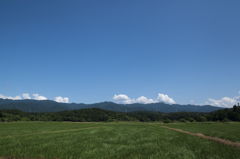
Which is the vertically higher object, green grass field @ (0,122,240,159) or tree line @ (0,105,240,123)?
green grass field @ (0,122,240,159)

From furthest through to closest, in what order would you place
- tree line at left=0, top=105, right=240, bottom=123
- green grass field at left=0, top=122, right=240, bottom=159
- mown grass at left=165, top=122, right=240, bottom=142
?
tree line at left=0, top=105, right=240, bottom=123
mown grass at left=165, top=122, right=240, bottom=142
green grass field at left=0, top=122, right=240, bottom=159

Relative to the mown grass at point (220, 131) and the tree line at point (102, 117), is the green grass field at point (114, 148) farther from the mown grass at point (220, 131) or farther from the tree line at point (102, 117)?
the tree line at point (102, 117)

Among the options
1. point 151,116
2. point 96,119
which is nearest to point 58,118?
point 96,119

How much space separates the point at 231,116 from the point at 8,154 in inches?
5958

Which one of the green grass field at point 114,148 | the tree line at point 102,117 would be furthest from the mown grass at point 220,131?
the tree line at point 102,117

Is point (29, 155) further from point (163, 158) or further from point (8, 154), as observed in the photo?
point (163, 158)

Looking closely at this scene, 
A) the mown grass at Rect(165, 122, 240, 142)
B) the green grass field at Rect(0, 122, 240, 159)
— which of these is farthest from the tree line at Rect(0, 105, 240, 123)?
the green grass field at Rect(0, 122, 240, 159)

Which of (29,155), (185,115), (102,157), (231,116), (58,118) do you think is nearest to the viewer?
(102,157)

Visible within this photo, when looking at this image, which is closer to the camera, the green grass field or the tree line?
the green grass field

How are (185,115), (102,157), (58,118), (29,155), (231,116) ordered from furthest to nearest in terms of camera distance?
1. (185,115)
2. (58,118)
3. (231,116)
4. (29,155)
5. (102,157)

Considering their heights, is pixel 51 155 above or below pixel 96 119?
above

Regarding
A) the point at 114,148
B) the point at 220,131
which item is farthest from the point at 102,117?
the point at 114,148

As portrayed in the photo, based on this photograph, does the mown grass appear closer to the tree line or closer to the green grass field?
the green grass field

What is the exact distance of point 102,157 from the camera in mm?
9195
